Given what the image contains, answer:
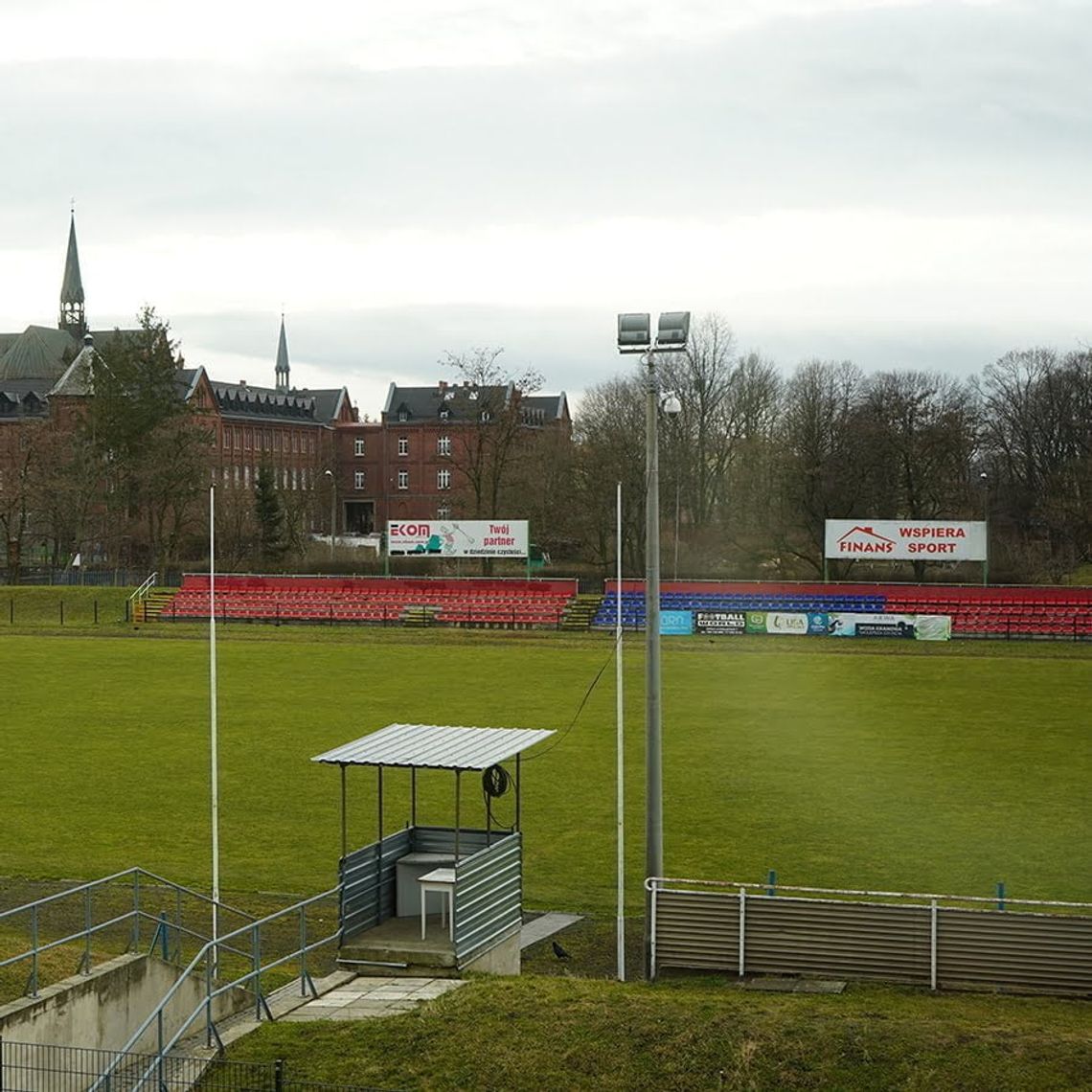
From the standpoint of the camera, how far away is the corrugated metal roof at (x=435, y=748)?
62.3 feet

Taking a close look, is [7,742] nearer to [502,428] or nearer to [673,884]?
[673,884]

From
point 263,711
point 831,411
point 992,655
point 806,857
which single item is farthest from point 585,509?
point 806,857

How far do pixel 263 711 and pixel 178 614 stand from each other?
36050mm

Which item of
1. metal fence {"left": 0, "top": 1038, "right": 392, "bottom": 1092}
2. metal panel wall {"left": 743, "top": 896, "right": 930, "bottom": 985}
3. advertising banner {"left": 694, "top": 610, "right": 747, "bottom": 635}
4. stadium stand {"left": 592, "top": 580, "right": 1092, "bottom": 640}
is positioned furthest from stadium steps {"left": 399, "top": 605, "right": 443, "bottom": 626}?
metal fence {"left": 0, "top": 1038, "right": 392, "bottom": 1092}

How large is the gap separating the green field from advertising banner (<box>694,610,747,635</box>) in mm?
8228

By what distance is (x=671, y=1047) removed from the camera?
1402 centimetres

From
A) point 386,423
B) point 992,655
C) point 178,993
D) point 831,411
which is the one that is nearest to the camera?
point 178,993

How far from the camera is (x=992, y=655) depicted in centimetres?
6075

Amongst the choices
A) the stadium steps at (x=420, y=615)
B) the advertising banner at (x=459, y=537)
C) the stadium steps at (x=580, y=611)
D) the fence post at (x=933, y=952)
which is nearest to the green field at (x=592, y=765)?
the fence post at (x=933, y=952)

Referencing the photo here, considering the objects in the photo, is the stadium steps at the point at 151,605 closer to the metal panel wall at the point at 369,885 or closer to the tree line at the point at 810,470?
the tree line at the point at 810,470

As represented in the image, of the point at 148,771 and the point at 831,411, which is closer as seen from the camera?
the point at 148,771

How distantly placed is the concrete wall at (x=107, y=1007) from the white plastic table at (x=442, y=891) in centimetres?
232

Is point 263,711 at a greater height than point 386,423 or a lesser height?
lesser

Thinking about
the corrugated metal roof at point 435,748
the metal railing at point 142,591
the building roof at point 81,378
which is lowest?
the metal railing at point 142,591
